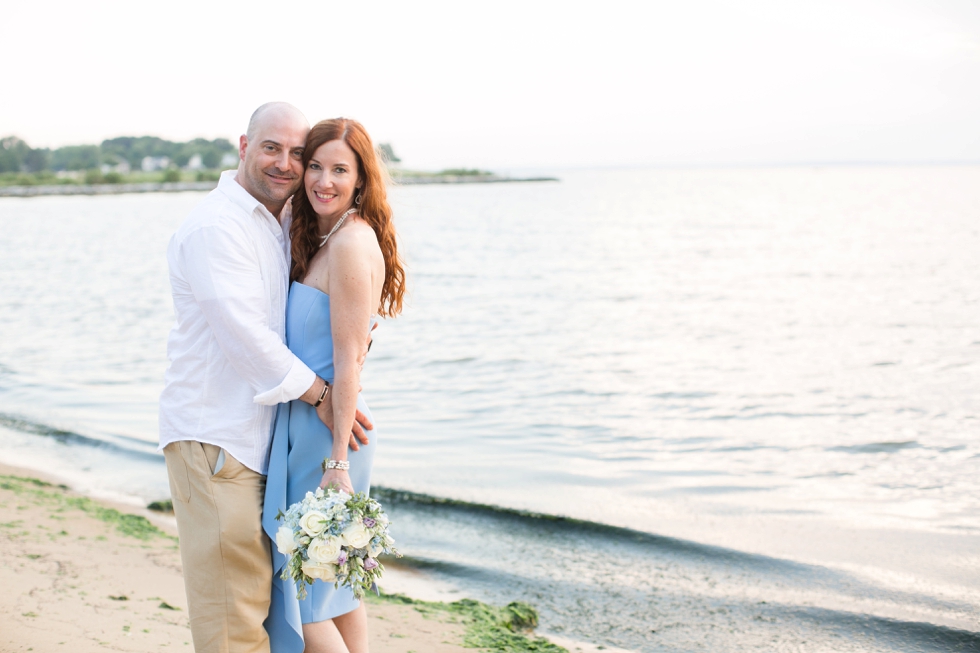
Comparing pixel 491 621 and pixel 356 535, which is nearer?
pixel 356 535

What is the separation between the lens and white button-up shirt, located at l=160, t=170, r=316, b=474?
8.82 feet

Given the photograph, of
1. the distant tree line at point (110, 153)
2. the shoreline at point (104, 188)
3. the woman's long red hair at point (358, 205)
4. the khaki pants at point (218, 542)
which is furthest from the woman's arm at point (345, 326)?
the distant tree line at point (110, 153)

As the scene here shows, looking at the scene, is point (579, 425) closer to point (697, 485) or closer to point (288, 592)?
point (697, 485)

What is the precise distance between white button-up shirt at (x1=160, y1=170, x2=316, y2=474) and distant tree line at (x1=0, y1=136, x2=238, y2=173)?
151 meters

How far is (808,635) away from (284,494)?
392 centimetres

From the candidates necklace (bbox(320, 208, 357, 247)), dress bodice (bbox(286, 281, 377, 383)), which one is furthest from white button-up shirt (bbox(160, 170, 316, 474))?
necklace (bbox(320, 208, 357, 247))

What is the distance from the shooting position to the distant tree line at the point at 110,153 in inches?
5221

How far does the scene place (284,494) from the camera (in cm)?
289

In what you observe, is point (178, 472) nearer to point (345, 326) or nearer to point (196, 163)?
point (345, 326)

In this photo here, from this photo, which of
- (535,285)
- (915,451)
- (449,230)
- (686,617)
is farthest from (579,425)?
(449,230)

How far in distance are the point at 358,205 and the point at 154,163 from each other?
563 ft

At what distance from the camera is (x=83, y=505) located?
21.7 feet

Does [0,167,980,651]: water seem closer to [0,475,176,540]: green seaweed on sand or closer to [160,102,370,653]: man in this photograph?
[0,475,176,540]: green seaweed on sand

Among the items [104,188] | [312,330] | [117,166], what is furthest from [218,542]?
[117,166]
